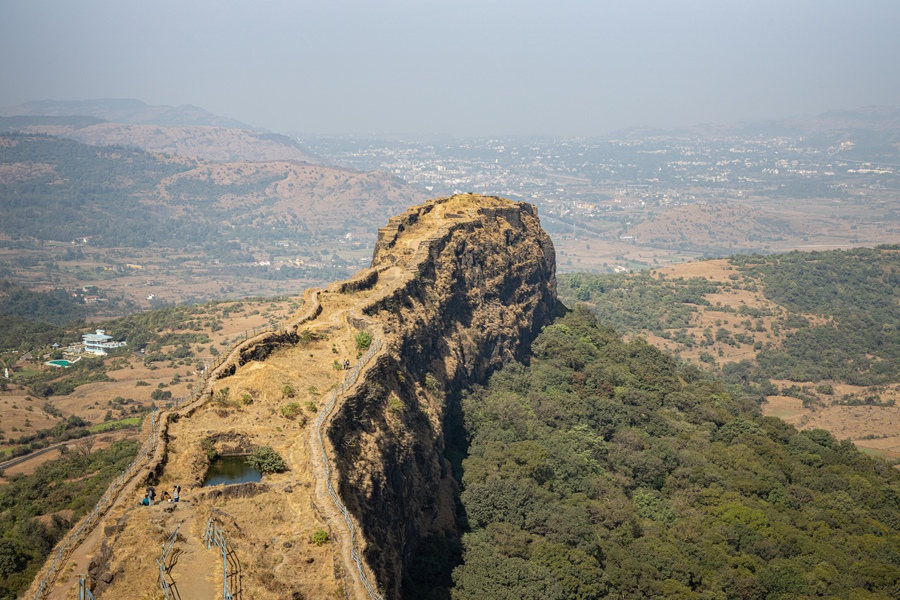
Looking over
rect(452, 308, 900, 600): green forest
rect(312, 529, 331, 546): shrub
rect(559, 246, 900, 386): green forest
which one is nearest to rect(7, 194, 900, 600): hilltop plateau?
rect(312, 529, 331, 546): shrub

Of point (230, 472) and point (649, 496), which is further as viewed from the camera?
point (649, 496)

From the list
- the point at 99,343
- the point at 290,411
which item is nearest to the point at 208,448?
the point at 290,411

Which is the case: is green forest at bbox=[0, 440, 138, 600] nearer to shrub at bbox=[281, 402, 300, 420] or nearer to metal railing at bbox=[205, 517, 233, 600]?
shrub at bbox=[281, 402, 300, 420]

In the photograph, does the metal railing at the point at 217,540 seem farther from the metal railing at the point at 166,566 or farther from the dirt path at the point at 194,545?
the metal railing at the point at 166,566

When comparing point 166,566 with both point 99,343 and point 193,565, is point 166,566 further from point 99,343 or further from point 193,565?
point 99,343

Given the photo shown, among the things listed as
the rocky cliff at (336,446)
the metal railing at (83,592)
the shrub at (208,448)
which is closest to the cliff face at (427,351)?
the rocky cliff at (336,446)

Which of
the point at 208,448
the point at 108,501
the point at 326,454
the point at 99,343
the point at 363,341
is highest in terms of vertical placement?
the point at 363,341
